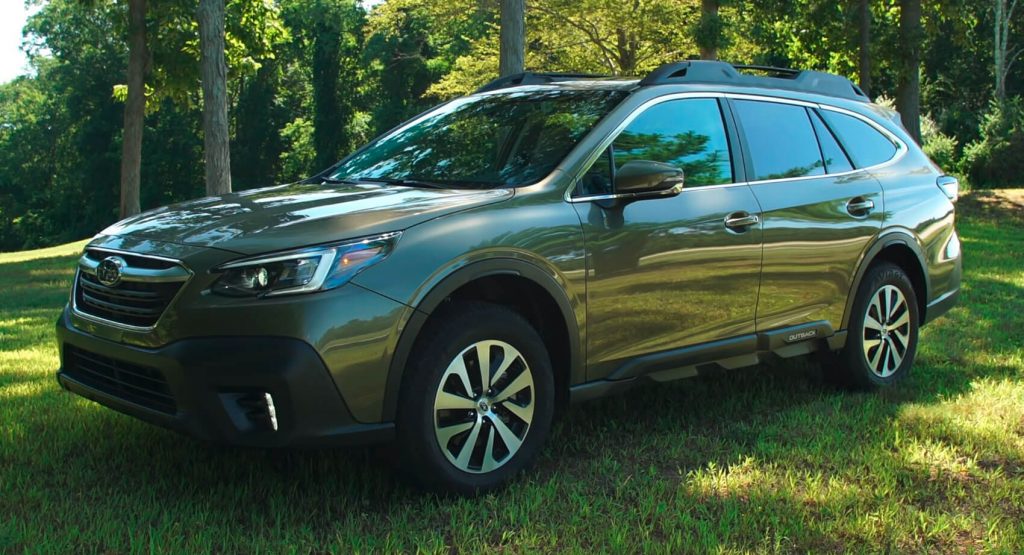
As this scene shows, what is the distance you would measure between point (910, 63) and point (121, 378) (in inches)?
772

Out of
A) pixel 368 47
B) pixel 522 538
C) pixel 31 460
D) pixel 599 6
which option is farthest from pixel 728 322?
pixel 368 47

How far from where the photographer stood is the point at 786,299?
17.3ft

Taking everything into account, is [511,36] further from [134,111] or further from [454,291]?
[134,111]

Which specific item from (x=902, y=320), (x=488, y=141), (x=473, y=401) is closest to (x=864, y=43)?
(x=902, y=320)

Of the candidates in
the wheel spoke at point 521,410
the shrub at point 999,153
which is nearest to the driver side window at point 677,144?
the wheel spoke at point 521,410

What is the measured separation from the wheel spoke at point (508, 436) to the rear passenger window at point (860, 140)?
9.73 feet

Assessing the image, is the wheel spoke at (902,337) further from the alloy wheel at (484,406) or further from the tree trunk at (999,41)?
the tree trunk at (999,41)

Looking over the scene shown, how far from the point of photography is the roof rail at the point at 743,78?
5086 millimetres

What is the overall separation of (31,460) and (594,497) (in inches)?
100.0

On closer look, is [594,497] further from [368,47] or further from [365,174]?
[368,47]

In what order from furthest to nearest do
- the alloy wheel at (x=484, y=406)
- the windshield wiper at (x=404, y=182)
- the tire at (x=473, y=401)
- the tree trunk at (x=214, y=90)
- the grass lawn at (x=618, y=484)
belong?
the tree trunk at (x=214, y=90), the windshield wiper at (x=404, y=182), the alloy wheel at (x=484, y=406), the tire at (x=473, y=401), the grass lawn at (x=618, y=484)

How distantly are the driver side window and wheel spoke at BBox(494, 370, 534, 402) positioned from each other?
93 cm

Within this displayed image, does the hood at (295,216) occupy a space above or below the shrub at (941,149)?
above

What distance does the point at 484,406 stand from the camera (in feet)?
13.3
